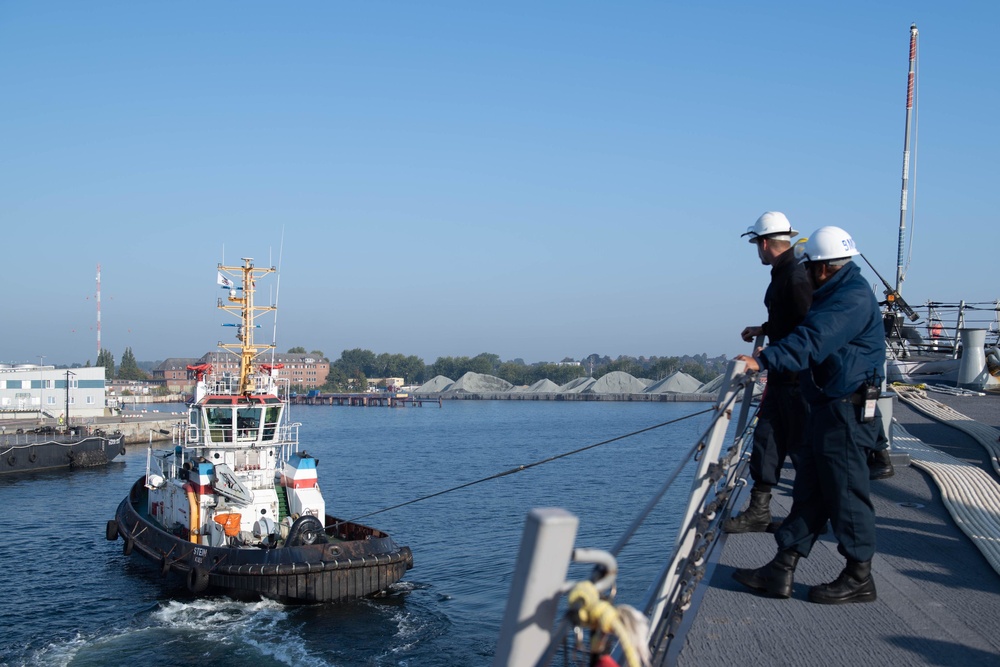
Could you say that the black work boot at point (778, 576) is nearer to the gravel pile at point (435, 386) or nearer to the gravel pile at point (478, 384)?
the gravel pile at point (478, 384)

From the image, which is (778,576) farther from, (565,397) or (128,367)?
(128,367)

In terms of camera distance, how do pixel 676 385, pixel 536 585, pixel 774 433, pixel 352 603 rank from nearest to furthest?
pixel 536 585 → pixel 774 433 → pixel 352 603 → pixel 676 385

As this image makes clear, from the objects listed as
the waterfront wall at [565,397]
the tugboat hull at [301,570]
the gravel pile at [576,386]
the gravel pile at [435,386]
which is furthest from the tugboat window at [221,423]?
the gravel pile at [435,386]

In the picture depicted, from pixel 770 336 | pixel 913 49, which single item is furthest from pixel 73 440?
pixel 770 336

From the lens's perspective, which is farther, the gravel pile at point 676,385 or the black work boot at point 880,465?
the gravel pile at point 676,385

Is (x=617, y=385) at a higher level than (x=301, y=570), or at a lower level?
higher

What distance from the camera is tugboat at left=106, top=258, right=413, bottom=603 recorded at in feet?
54.7

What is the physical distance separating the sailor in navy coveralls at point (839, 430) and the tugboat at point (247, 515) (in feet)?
45.8

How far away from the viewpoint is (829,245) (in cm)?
391

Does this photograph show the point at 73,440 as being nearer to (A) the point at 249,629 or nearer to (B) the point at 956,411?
(A) the point at 249,629

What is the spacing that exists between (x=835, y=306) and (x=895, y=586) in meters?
1.58

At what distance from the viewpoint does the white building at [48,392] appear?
202ft

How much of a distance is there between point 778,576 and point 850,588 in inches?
12.6

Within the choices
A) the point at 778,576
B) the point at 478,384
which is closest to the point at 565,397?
the point at 478,384
